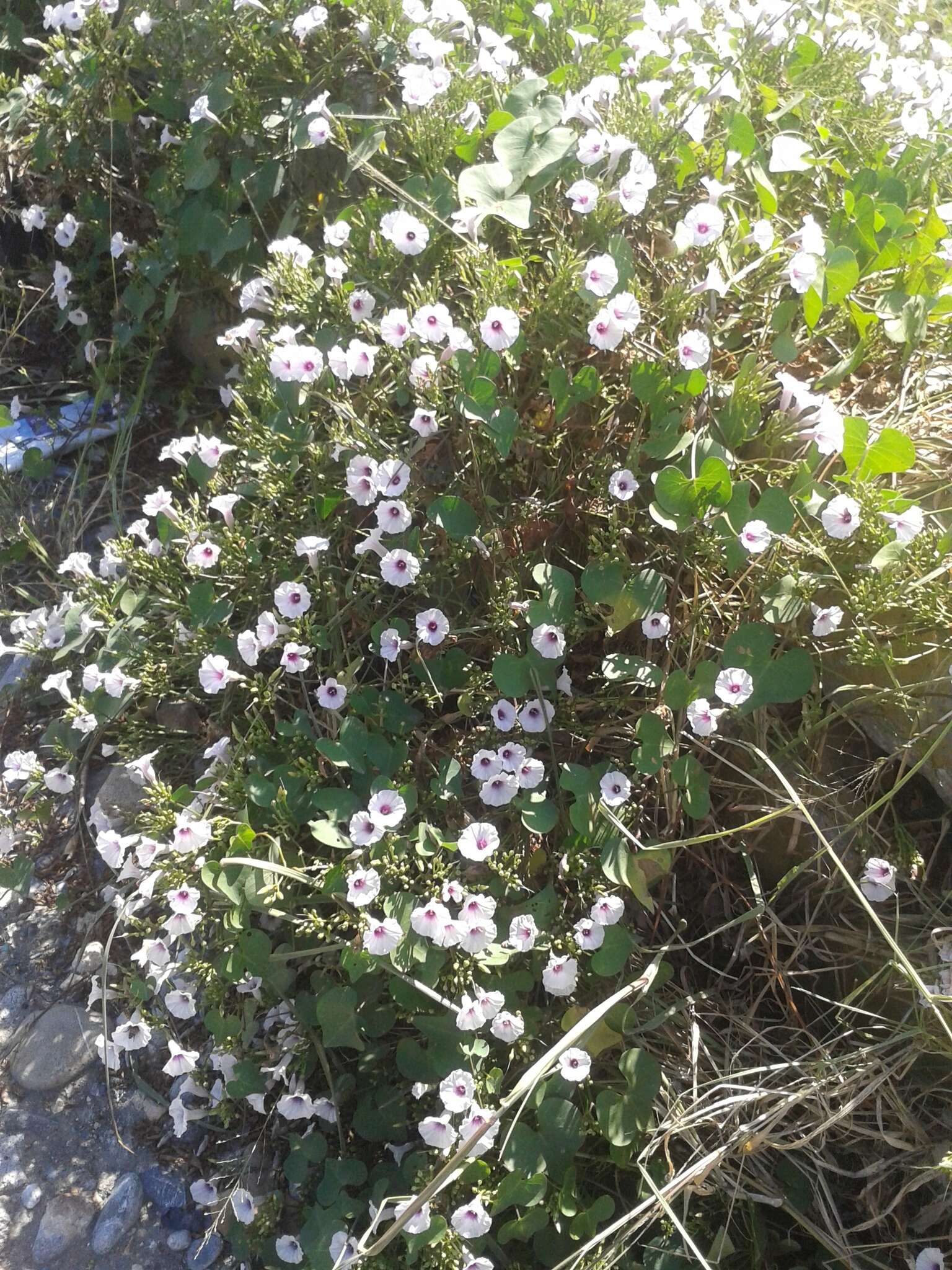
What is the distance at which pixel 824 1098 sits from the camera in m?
1.78

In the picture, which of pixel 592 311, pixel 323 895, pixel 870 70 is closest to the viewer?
pixel 323 895

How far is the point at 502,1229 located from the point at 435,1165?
155 mm

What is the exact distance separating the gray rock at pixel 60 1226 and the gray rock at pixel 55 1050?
0.79 ft

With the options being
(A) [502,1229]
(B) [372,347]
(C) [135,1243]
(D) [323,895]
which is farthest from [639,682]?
(C) [135,1243]

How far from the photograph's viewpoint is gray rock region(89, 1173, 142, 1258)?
203 cm

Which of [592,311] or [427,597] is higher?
[592,311]

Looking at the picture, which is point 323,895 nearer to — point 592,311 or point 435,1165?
point 435,1165

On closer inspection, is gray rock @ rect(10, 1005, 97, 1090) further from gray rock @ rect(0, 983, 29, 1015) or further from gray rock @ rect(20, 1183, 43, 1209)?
gray rock @ rect(20, 1183, 43, 1209)

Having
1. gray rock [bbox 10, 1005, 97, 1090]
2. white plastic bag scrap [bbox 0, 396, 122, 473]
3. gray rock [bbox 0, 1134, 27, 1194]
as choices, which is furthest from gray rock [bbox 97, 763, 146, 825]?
white plastic bag scrap [bbox 0, 396, 122, 473]

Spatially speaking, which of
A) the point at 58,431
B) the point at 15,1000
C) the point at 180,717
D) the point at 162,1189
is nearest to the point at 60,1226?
the point at 162,1189

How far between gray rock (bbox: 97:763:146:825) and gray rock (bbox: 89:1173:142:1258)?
777 millimetres

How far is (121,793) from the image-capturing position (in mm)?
2445

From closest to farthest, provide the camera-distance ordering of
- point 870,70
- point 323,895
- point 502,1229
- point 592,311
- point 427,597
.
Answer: point 502,1229, point 323,895, point 592,311, point 427,597, point 870,70

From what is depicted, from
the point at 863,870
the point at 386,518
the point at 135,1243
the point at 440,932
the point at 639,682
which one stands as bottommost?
the point at 135,1243
